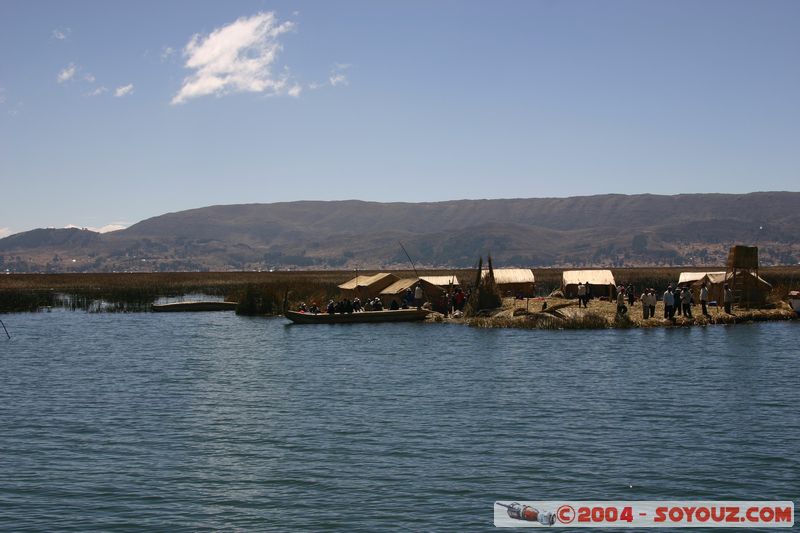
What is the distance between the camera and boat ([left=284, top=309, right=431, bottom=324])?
50469 mm

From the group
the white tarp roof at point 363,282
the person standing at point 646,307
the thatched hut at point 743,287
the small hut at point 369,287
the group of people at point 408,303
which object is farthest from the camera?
the white tarp roof at point 363,282

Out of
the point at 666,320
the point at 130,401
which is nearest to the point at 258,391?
the point at 130,401

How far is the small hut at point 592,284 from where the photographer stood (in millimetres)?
57188

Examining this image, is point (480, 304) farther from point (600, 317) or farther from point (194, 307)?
point (194, 307)

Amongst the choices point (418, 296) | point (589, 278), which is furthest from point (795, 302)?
point (418, 296)

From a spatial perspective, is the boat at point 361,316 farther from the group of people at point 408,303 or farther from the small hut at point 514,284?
the small hut at point 514,284

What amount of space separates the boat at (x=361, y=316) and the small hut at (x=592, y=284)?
36.5ft

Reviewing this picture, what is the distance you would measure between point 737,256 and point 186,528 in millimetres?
39507

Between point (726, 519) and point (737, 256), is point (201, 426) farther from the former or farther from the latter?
point (737, 256)

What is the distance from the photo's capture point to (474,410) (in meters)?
22.8

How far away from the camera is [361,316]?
5088cm

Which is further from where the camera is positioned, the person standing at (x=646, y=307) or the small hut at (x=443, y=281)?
the small hut at (x=443, y=281)

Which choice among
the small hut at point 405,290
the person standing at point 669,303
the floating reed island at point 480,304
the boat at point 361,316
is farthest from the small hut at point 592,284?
the person standing at point 669,303

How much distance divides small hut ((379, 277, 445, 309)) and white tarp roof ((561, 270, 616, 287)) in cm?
864
